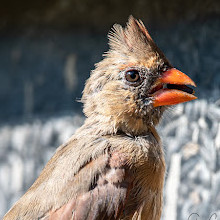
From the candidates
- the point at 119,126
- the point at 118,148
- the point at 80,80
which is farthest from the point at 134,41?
the point at 80,80

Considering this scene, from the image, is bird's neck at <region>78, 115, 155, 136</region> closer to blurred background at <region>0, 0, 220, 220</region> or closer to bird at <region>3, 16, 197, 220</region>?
bird at <region>3, 16, 197, 220</region>

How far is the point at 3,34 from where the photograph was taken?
5.01 meters

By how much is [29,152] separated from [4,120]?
445 millimetres

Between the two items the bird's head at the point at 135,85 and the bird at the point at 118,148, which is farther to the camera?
the bird's head at the point at 135,85

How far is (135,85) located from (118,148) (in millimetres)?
393

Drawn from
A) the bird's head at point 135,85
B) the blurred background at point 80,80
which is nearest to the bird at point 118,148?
the bird's head at point 135,85

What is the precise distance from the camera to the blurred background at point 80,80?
3686mm

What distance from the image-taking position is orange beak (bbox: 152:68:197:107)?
278cm

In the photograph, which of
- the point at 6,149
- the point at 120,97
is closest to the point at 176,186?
the point at 120,97

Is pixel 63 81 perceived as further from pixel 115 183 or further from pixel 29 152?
pixel 115 183

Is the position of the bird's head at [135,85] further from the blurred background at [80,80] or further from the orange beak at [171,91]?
the blurred background at [80,80]

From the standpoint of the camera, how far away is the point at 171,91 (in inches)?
111

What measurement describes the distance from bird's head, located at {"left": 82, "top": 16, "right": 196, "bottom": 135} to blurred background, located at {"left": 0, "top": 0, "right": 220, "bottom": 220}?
35.3 inches

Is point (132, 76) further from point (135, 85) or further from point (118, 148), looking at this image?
point (118, 148)
